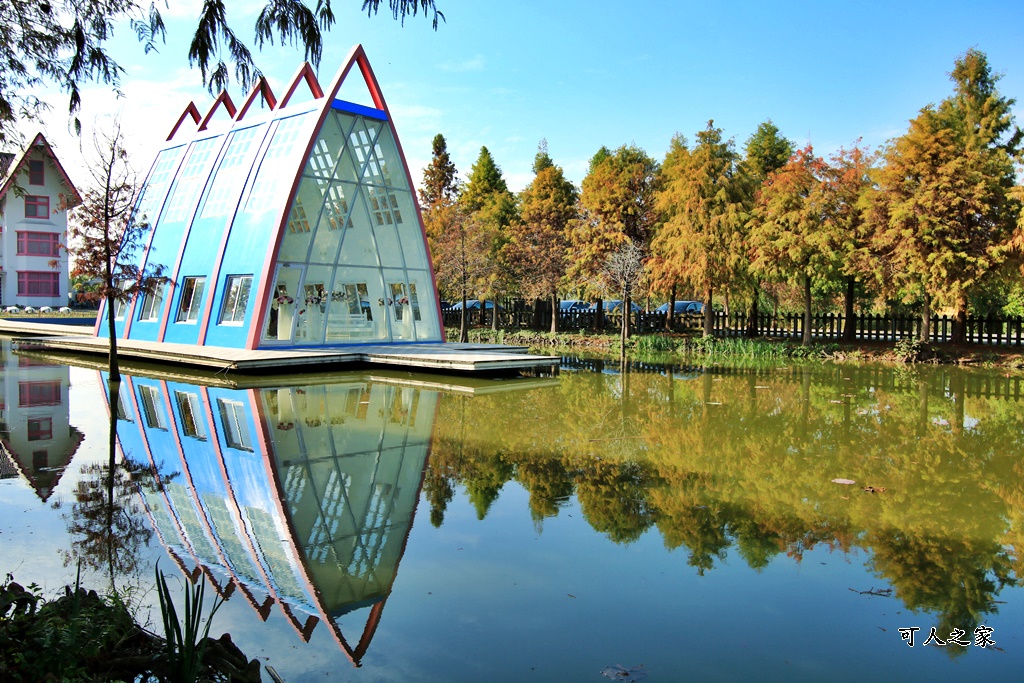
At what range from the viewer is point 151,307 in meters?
25.8

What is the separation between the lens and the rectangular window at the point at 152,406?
11.1 meters

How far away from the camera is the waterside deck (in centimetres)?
1838

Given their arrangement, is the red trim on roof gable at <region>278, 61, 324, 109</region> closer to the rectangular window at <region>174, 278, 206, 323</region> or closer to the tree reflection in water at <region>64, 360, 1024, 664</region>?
the rectangular window at <region>174, 278, 206, 323</region>

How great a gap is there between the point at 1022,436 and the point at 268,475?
10436 mm

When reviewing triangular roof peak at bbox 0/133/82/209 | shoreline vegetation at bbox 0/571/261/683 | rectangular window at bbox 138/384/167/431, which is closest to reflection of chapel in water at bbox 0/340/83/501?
rectangular window at bbox 138/384/167/431

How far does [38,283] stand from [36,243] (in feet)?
8.92

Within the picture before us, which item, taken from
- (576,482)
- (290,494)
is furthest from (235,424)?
(576,482)

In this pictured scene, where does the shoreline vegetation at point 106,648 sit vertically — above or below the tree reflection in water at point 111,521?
above

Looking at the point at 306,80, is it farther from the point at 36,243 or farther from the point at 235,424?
the point at 36,243

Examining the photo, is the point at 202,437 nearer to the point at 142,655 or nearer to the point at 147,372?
the point at 142,655

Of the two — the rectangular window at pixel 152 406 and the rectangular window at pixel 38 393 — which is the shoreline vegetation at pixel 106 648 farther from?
the rectangular window at pixel 38 393

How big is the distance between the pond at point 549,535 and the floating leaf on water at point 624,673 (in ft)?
0.05

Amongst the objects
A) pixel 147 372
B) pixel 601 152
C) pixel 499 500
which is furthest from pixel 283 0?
pixel 601 152

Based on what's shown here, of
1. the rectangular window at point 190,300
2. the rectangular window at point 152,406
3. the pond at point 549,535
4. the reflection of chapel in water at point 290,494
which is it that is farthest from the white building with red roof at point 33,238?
the pond at point 549,535
